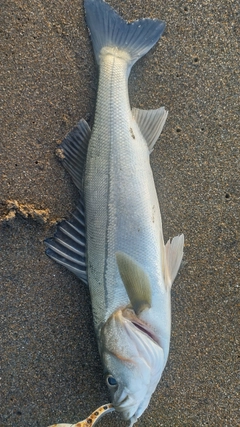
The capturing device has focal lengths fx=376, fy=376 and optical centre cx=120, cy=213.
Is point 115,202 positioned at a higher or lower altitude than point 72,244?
higher

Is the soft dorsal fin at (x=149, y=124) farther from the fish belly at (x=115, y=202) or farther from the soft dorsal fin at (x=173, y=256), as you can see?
the soft dorsal fin at (x=173, y=256)

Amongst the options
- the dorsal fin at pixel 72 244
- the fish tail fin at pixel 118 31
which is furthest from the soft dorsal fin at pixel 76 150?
the fish tail fin at pixel 118 31

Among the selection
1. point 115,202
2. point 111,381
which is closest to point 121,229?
point 115,202

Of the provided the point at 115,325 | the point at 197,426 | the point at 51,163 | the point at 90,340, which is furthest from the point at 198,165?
the point at 197,426

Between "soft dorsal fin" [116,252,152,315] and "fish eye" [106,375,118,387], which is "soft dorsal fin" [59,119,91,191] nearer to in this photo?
"soft dorsal fin" [116,252,152,315]

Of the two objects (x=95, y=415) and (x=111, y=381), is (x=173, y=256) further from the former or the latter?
(x=95, y=415)

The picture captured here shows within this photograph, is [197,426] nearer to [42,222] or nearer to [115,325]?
[115,325]
